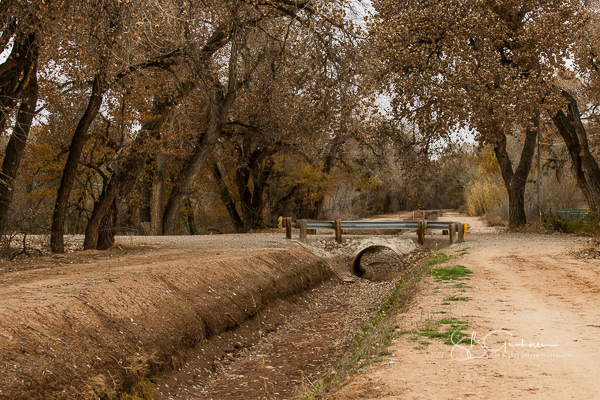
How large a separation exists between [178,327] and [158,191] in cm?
1656

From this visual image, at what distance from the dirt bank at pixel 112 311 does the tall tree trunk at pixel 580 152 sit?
1344cm

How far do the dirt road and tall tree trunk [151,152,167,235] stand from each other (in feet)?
53.4

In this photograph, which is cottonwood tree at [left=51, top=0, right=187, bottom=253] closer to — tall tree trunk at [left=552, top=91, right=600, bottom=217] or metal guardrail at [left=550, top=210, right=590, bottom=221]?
tall tree trunk at [left=552, top=91, right=600, bottom=217]

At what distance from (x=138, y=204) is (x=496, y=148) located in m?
18.1

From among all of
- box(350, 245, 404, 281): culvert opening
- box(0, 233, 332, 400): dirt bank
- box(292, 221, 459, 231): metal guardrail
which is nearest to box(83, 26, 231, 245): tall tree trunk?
box(0, 233, 332, 400): dirt bank

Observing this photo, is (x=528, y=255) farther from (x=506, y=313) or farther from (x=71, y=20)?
(x=71, y=20)

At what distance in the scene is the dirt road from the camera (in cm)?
425

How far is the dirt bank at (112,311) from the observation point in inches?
219

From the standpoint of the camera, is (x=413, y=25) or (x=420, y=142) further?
(x=420, y=142)

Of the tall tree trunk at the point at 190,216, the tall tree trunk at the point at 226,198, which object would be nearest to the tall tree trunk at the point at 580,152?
the tall tree trunk at the point at 226,198

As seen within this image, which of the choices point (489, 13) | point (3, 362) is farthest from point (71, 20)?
point (489, 13)

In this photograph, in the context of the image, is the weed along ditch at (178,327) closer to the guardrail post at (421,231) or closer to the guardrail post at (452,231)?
the guardrail post at (421,231)

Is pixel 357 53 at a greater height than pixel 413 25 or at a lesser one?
lesser

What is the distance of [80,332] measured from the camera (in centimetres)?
629
